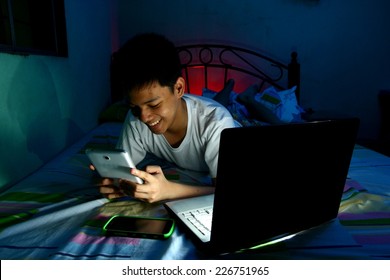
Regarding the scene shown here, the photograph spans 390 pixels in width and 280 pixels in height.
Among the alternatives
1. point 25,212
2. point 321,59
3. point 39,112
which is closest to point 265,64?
point 321,59

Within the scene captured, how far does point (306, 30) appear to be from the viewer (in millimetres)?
2701

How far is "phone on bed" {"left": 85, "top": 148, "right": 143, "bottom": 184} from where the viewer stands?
2.62 feet

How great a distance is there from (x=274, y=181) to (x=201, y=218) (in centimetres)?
26

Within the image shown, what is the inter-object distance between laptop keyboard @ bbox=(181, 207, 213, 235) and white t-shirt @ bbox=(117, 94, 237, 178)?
0.24m

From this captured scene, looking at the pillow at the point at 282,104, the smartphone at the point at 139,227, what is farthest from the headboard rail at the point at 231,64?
the smartphone at the point at 139,227

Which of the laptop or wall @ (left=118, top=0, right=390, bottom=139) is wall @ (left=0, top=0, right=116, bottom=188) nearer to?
wall @ (left=118, top=0, right=390, bottom=139)

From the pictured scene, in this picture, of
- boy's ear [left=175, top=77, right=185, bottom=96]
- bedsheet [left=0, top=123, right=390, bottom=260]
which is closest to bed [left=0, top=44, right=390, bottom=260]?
bedsheet [left=0, top=123, right=390, bottom=260]

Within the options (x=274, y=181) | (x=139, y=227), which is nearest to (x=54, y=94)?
(x=139, y=227)

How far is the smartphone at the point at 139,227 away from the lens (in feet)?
2.39

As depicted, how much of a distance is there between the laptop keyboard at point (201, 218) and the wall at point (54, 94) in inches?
32.8

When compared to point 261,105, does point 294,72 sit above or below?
above

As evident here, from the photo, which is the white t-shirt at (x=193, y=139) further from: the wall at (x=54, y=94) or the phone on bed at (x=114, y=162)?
the wall at (x=54, y=94)

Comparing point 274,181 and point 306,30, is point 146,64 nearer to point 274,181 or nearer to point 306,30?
point 274,181

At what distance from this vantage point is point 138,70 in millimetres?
907
